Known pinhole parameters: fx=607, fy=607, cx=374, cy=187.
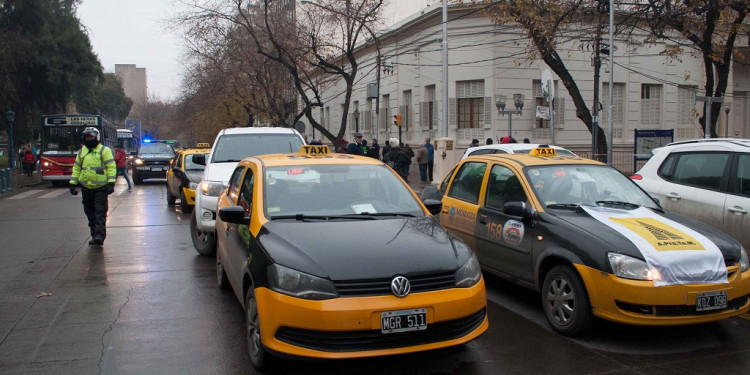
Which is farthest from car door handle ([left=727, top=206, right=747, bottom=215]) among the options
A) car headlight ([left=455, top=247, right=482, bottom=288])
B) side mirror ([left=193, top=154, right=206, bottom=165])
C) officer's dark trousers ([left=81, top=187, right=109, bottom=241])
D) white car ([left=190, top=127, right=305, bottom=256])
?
officer's dark trousers ([left=81, top=187, right=109, bottom=241])

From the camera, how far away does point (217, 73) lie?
34031 millimetres

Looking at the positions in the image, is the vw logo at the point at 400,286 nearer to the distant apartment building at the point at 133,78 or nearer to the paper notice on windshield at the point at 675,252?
the paper notice on windshield at the point at 675,252

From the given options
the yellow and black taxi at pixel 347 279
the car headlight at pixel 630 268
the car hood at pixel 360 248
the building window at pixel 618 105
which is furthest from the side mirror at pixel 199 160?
the building window at pixel 618 105

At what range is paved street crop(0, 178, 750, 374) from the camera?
4598mm

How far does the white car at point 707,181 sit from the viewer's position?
693 cm

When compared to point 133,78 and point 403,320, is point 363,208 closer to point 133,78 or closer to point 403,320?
point 403,320

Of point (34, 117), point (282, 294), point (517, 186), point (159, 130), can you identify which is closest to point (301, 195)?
point (282, 294)

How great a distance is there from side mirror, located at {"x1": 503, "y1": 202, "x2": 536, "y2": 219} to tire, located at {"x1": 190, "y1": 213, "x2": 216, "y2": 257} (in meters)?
4.73

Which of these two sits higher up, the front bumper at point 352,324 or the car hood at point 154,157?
the car hood at point 154,157

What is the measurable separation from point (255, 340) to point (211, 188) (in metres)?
4.98

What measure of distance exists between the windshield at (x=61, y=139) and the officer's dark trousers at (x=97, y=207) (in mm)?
17028

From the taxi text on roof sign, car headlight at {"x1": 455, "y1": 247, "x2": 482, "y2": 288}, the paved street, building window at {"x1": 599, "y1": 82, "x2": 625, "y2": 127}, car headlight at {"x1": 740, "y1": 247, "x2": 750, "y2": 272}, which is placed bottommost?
the paved street

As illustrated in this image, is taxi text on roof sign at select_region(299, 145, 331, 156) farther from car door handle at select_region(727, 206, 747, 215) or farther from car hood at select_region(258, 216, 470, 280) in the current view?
car door handle at select_region(727, 206, 747, 215)

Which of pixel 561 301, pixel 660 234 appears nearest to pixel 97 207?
pixel 561 301
